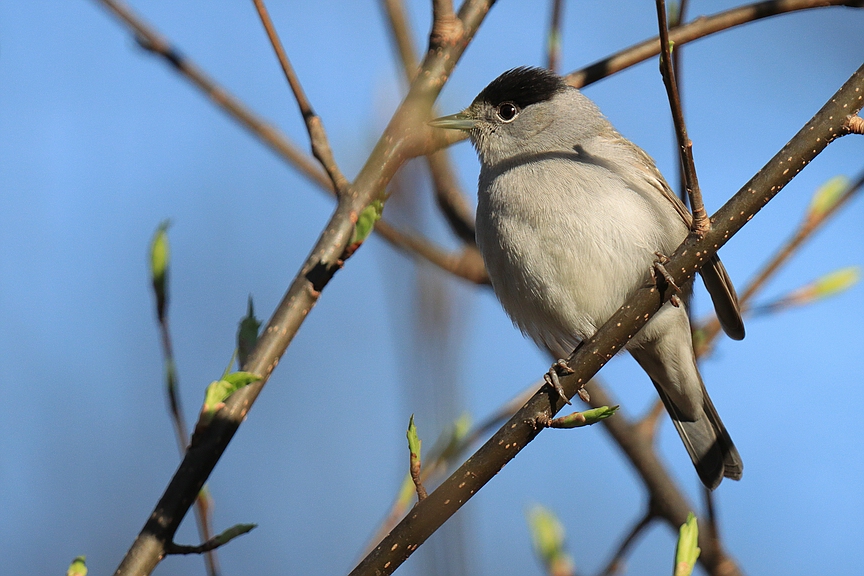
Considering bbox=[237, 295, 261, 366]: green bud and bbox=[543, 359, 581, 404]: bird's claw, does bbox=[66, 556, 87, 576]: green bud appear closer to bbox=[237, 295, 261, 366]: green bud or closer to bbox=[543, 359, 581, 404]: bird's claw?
bbox=[237, 295, 261, 366]: green bud

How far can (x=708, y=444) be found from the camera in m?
4.36

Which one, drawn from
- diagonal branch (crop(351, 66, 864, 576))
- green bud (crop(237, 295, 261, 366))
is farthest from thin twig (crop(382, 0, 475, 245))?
diagonal branch (crop(351, 66, 864, 576))

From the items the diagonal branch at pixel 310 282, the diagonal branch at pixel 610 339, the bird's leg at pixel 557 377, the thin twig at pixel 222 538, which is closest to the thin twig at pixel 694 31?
the diagonal branch at pixel 310 282

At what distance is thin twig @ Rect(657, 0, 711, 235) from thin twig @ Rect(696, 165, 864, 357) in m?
1.37

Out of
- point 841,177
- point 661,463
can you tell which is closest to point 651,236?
point 841,177

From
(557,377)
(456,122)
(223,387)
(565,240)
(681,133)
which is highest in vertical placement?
(456,122)

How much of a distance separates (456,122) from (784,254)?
183cm

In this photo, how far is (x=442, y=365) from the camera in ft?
7.52

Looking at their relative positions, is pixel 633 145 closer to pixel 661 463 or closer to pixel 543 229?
pixel 543 229

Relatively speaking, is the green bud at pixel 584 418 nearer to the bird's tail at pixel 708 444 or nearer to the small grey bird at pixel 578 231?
the small grey bird at pixel 578 231

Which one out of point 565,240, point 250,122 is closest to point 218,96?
point 250,122

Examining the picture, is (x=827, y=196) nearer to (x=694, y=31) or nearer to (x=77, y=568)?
(x=694, y=31)

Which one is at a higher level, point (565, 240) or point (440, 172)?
point (440, 172)

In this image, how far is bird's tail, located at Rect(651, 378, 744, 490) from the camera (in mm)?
4160
